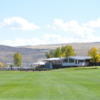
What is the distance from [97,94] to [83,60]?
101146mm

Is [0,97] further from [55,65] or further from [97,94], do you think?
[55,65]

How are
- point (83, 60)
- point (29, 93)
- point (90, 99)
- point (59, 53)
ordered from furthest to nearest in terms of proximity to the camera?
point (59, 53), point (83, 60), point (29, 93), point (90, 99)

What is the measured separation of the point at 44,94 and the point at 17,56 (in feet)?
442

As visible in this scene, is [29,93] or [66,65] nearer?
[29,93]

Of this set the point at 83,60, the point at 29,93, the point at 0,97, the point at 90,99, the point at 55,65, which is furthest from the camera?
the point at 55,65

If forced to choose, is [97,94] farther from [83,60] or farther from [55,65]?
[55,65]

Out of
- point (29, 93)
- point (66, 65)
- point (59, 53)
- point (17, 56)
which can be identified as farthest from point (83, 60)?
point (29, 93)

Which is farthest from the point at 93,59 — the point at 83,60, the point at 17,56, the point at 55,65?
the point at 17,56

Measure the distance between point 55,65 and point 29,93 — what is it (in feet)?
355

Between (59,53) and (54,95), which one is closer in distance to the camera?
(54,95)

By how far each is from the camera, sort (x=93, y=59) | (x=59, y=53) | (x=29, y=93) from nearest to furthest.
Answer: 1. (x=29, y=93)
2. (x=93, y=59)
3. (x=59, y=53)

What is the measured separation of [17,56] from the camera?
502ft

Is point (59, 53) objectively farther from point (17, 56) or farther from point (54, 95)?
point (54, 95)

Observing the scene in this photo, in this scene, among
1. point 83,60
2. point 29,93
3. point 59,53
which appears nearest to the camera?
point 29,93
